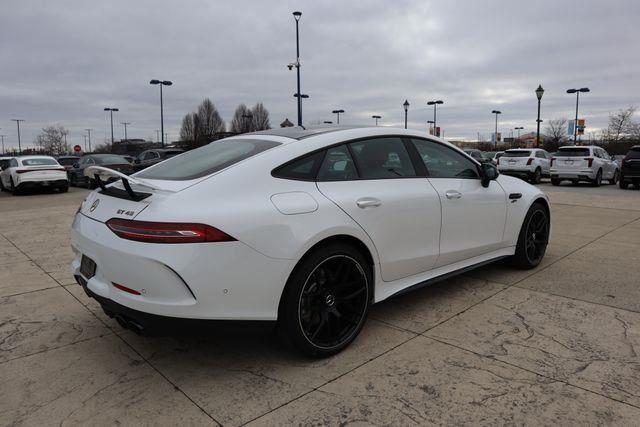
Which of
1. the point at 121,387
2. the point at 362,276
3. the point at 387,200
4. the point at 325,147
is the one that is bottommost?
the point at 121,387

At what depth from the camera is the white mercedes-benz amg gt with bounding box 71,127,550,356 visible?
257 centimetres

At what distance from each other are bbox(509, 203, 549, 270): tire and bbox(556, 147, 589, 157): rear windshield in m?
15.5

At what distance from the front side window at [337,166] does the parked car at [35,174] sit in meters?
16.6

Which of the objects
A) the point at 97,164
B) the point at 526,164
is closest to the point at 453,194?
the point at 97,164

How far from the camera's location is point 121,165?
1716cm

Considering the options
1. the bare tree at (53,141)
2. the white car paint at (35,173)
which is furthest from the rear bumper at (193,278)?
the bare tree at (53,141)

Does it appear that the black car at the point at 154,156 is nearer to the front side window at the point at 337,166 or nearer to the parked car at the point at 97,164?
the parked car at the point at 97,164

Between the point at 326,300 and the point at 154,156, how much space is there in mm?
18988

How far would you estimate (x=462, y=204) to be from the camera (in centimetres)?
406

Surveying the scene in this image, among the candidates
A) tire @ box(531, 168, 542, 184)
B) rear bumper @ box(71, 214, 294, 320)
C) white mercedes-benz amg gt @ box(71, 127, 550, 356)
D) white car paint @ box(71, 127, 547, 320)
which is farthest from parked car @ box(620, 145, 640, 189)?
rear bumper @ box(71, 214, 294, 320)

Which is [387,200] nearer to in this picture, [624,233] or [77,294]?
[77,294]

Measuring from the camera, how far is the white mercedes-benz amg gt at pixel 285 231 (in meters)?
2.57

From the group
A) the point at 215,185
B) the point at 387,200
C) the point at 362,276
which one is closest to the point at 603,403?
the point at 362,276

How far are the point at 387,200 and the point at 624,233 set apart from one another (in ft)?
18.8
